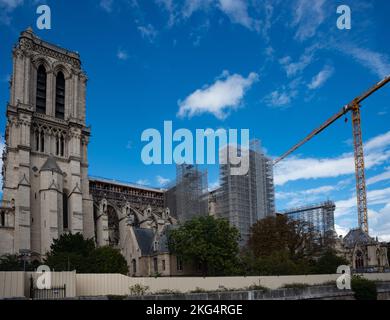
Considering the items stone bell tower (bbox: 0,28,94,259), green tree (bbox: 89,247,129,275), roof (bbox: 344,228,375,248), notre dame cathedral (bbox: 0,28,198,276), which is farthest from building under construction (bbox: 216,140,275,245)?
green tree (bbox: 89,247,129,275)

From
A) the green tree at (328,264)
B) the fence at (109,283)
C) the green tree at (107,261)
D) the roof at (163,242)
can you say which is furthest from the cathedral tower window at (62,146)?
the fence at (109,283)

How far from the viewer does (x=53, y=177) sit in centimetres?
6103

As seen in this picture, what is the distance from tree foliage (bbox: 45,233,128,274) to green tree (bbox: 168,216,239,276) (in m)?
6.42

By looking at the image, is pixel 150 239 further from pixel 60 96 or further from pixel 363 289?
pixel 60 96

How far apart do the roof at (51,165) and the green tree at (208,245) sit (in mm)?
25097

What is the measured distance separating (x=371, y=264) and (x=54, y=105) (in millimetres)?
53961

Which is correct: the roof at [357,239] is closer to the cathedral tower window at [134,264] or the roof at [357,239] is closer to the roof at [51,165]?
the cathedral tower window at [134,264]

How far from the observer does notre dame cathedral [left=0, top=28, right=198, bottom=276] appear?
5512cm

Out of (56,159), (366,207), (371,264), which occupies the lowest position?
(371,264)

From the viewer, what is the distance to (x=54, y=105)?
6900cm

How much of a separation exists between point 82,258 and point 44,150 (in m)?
29.3

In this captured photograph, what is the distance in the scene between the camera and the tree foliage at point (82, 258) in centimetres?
3844
